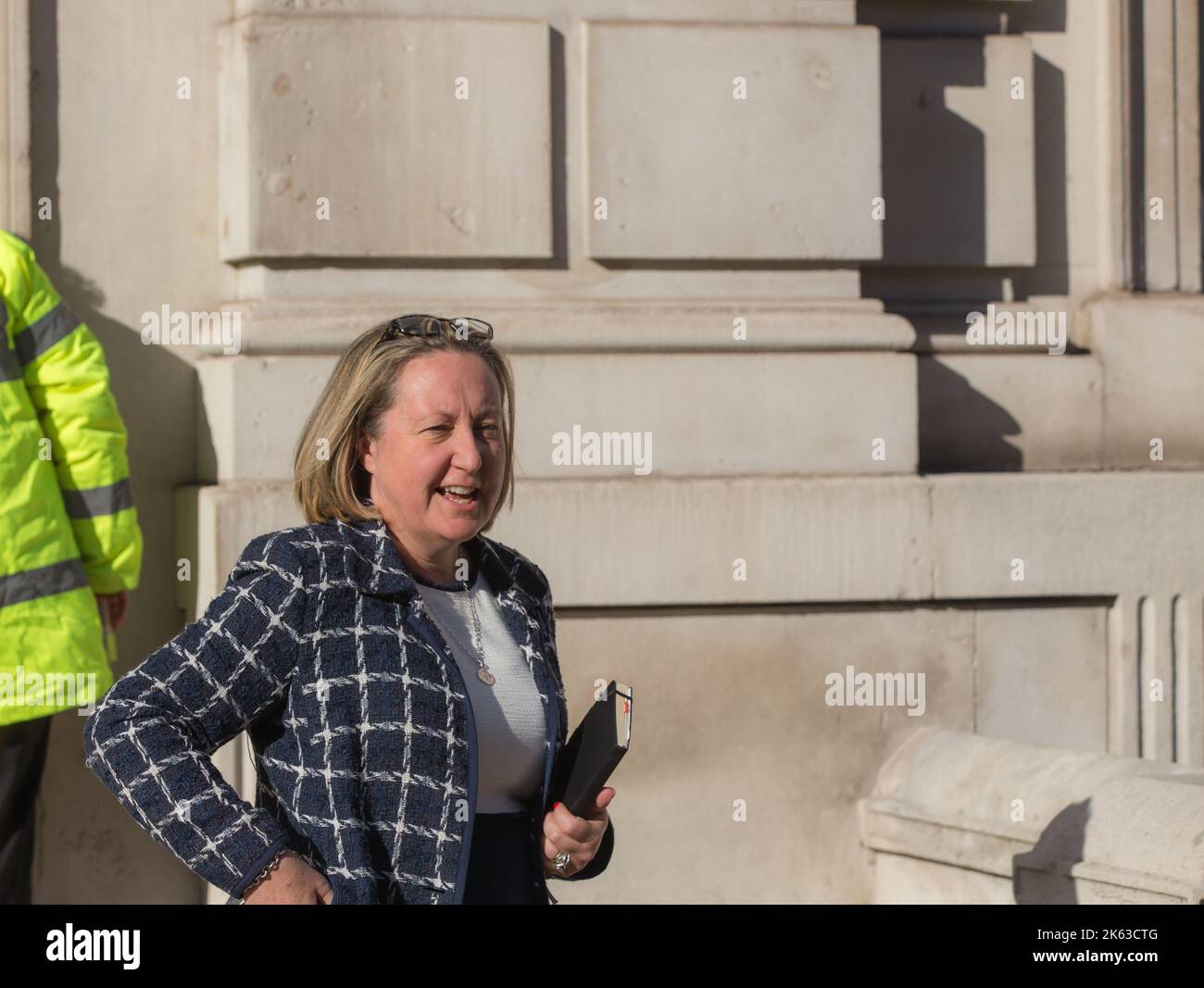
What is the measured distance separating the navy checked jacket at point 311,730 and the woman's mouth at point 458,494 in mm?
151

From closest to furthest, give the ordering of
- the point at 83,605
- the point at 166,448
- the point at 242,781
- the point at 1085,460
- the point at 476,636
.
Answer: the point at 476,636
the point at 83,605
the point at 242,781
the point at 166,448
the point at 1085,460

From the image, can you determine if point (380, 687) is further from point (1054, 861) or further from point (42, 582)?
point (1054, 861)

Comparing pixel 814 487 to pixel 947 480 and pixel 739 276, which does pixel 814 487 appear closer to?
pixel 947 480

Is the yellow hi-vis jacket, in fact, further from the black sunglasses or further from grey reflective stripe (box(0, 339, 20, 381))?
the black sunglasses

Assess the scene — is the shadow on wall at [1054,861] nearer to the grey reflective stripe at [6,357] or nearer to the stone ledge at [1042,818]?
the stone ledge at [1042,818]

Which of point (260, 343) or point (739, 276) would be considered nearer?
point (260, 343)

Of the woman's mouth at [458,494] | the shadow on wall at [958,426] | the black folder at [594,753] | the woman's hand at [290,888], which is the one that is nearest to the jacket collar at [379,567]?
the woman's mouth at [458,494]

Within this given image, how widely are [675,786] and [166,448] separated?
1.74 meters

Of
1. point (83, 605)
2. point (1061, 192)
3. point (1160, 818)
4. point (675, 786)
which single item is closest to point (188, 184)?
point (83, 605)

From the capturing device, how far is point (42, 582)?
4355 mm

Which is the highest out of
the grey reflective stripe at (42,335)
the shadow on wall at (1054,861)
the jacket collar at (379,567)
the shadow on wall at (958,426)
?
the grey reflective stripe at (42,335)

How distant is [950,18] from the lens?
18.5 ft

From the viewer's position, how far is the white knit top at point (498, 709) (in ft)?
8.67
